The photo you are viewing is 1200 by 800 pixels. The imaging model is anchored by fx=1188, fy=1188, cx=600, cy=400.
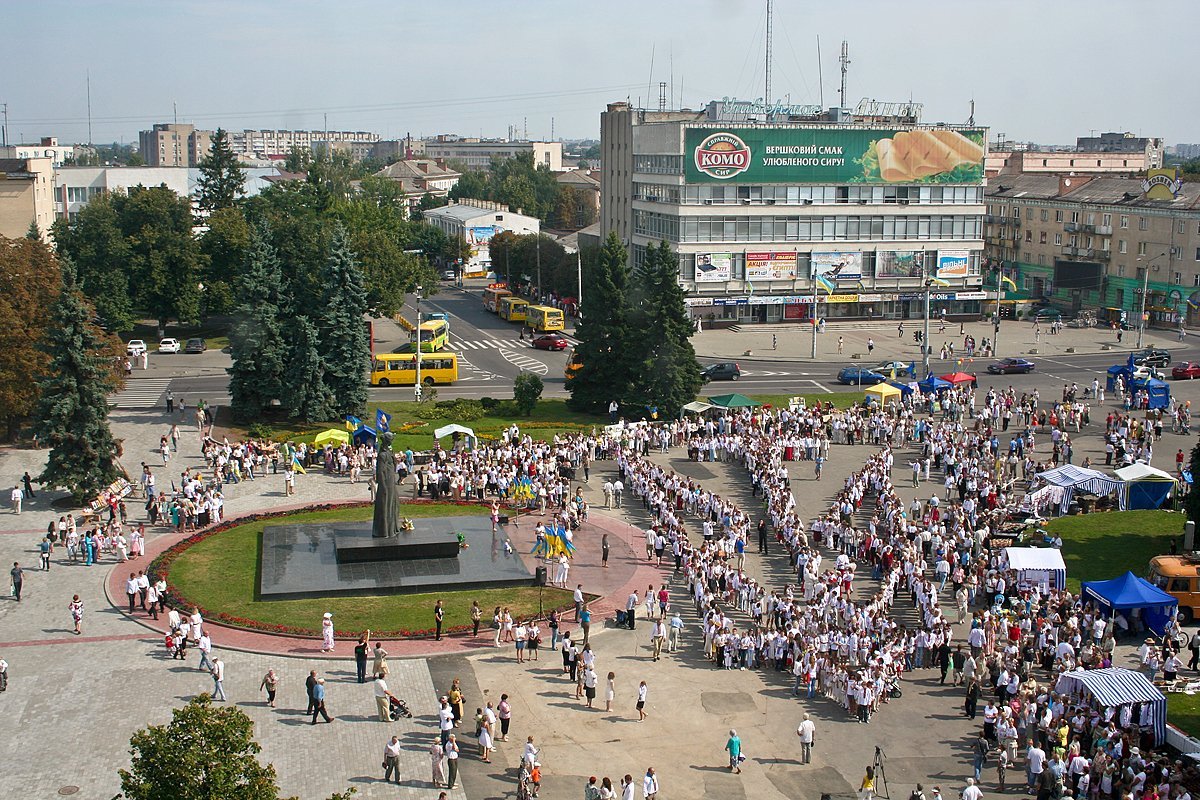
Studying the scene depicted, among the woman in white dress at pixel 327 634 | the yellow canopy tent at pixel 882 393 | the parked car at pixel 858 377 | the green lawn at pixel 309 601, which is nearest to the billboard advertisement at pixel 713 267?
the parked car at pixel 858 377

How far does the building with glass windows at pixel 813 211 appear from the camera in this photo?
85.6 m

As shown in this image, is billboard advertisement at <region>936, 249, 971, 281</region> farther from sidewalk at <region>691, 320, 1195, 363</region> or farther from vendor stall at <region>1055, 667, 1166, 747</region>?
vendor stall at <region>1055, 667, 1166, 747</region>

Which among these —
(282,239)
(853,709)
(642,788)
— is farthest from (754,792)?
(282,239)

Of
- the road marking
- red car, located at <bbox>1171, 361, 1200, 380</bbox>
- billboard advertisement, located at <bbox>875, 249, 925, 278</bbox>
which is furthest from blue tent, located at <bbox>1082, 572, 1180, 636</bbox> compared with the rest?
billboard advertisement, located at <bbox>875, 249, 925, 278</bbox>

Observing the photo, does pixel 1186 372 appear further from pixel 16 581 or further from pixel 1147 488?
pixel 16 581

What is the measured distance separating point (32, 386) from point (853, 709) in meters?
35.8

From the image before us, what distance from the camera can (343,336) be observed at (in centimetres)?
5150

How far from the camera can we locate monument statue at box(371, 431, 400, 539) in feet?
116

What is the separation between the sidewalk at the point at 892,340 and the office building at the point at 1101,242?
504 cm

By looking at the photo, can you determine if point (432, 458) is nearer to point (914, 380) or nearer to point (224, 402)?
point (224, 402)

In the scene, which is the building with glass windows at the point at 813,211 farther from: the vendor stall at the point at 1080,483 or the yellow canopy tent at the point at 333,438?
the vendor stall at the point at 1080,483

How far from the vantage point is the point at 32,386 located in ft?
155

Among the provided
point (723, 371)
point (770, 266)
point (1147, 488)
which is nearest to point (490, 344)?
point (723, 371)

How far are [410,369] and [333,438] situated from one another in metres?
18.1
